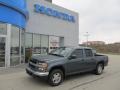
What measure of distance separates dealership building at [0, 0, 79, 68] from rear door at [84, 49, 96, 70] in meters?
6.04

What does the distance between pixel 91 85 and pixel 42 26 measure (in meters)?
12.7

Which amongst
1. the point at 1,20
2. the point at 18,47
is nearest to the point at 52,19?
the point at 18,47

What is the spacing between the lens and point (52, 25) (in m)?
21.0

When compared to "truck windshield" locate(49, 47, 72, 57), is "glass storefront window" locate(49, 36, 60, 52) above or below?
above

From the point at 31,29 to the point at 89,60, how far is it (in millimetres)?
10004

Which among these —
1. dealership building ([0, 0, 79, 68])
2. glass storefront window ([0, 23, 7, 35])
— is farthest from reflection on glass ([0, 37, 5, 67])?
glass storefront window ([0, 23, 7, 35])

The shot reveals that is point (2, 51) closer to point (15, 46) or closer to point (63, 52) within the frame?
point (15, 46)

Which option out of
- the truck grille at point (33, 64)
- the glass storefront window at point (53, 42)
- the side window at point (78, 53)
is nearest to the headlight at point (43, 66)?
the truck grille at point (33, 64)

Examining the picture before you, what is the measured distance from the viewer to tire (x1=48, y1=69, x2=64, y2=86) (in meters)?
7.64

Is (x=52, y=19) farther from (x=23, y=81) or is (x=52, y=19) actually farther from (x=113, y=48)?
(x=113, y=48)

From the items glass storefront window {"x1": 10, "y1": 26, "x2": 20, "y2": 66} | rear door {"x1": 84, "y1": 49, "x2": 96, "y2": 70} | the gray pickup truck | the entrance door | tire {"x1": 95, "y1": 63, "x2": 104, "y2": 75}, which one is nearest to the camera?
the gray pickup truck

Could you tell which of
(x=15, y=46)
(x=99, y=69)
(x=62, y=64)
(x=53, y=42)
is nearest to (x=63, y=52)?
(x=62, y=64)

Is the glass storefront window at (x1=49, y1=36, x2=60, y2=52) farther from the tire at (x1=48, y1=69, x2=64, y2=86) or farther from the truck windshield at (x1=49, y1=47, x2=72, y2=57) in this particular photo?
the tire at (x1=48, y1=69, x2=64, y2=86)

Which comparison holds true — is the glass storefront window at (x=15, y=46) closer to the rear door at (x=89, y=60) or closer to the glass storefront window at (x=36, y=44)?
the glass storefront window at (x=36, y=44)
